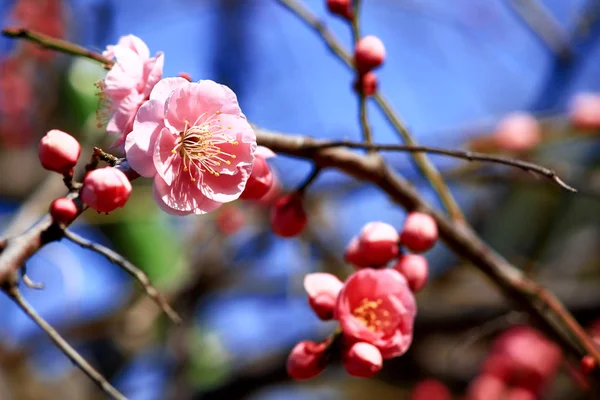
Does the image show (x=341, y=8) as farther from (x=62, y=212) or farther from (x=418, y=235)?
(x=62, y=212)

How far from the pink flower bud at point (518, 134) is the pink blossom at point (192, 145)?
1.82 metres

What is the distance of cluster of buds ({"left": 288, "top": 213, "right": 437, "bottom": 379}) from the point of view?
861mm

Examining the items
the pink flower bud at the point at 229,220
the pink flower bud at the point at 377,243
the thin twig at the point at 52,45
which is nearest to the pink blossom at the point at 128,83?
the thin twig at the point at 52,45

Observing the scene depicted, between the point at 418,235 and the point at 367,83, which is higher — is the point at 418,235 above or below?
below

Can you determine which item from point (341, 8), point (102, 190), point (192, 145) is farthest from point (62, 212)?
point (341, 8)

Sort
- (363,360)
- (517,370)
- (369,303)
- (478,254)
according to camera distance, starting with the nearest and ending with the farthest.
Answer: (363,360) → (369,303) → (478,254) → (517,370)

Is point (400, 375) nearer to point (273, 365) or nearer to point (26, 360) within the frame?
point (273, 365)

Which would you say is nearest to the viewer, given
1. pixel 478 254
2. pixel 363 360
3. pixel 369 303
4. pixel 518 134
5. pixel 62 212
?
pixel 62 212

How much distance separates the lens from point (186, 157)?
0.83m

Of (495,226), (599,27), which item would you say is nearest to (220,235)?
(495,226)

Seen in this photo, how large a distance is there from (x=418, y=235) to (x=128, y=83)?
476 mm

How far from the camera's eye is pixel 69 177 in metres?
0.75

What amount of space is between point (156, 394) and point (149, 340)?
0.77 ft

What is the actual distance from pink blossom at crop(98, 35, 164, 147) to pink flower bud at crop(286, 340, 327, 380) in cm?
35
